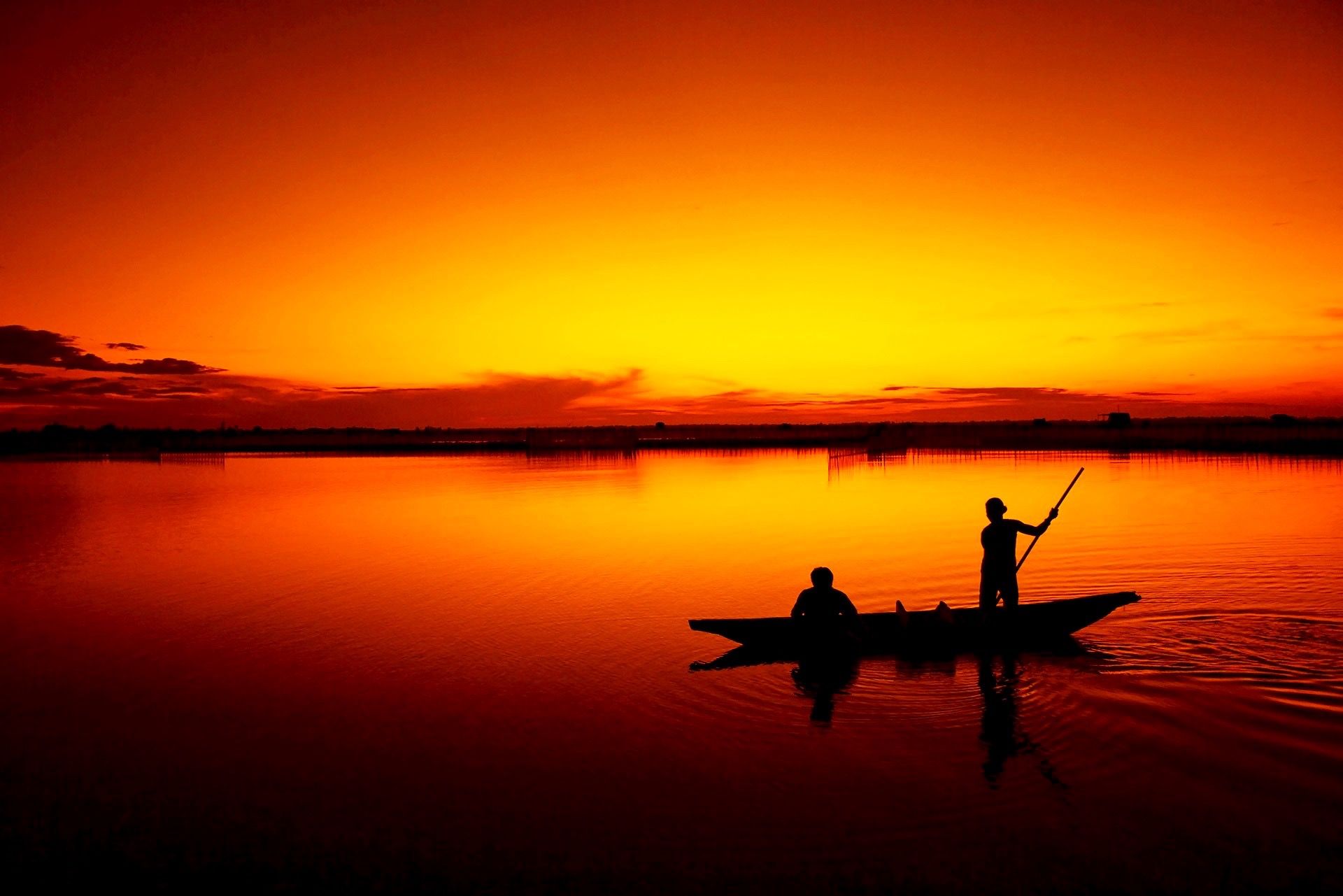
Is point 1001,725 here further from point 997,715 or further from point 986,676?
point 986,676

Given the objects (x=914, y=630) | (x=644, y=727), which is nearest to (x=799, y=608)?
(x=914, y=630)

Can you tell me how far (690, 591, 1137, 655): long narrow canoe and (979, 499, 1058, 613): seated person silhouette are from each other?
16.5 inches

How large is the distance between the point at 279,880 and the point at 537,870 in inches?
74.0

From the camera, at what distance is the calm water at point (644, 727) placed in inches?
264

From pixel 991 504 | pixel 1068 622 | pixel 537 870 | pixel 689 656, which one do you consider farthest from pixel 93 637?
pixel 1068 622

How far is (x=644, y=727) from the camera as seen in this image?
31.2 ft

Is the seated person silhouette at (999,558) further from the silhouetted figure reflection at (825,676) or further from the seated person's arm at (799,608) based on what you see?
the seated person's arm at (799,608)

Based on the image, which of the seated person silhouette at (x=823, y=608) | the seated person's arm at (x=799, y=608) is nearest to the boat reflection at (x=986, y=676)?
the seated person silhouette at (x=823, y=608)

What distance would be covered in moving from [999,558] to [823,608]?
9.69 feet

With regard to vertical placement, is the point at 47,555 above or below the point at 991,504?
below

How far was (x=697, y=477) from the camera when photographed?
47.6m

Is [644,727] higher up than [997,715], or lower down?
lower down

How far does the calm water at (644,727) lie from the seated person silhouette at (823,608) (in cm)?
69

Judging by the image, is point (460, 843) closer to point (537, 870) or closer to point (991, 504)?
point (537, 870)
